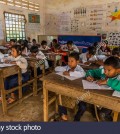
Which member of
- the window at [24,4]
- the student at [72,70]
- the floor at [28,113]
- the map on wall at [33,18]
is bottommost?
the floor at [28,113]

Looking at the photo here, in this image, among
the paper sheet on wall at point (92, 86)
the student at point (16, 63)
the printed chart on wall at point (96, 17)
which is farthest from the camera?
the printed chart on wall at point (96, 17)

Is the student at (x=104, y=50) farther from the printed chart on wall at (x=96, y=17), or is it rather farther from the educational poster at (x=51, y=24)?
the educational poster at (x=51, y=24)

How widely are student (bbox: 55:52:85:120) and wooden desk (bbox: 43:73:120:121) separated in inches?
5.7

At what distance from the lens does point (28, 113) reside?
87.0 inches

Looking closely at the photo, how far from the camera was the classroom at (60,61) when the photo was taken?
142cm

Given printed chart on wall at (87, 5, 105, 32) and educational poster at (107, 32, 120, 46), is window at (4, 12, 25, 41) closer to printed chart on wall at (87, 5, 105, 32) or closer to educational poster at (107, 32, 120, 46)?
printed chart on wall at (87, 5, 105, 32)

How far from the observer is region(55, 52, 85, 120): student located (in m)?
1.66

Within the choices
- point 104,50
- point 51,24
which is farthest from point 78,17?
point 104,50

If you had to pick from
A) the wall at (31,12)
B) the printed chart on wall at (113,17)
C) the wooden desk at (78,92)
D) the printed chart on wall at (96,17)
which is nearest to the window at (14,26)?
the wall at (31,12)

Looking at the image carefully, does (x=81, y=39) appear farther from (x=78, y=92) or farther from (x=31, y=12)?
(x=78, y=92)

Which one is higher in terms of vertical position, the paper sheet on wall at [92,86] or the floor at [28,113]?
the paper sheet on wall at [92,86]

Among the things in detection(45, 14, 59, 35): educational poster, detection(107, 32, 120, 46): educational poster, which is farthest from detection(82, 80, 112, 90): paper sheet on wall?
detection(45, 14, 59, 35): educational poster

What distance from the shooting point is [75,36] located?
612cm

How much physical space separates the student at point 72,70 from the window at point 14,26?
411 centimetres
